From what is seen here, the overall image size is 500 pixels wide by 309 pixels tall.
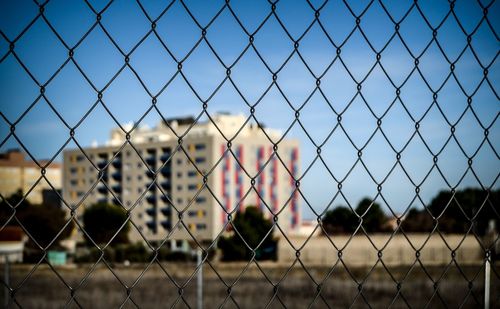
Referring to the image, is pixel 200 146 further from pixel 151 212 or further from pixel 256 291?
pixel 256 291

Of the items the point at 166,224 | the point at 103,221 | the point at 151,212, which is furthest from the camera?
the point at 151,212

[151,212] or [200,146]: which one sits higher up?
[200,146]

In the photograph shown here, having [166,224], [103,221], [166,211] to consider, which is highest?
[103,221]

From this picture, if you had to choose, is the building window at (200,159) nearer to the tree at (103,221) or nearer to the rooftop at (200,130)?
the rooftop at (200,130)

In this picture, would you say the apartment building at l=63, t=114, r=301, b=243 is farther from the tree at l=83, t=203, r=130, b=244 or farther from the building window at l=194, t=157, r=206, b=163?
the tree at l=83, t=203, r=130, b=244

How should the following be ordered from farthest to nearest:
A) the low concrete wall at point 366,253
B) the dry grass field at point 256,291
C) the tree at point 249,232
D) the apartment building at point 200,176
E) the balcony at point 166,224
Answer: the balcony at point 166,224 < the apartment building at point 200,176 < the low concrete wall at point 366,253 < the tree at point 249,232 < the dry grass field at point 256,291

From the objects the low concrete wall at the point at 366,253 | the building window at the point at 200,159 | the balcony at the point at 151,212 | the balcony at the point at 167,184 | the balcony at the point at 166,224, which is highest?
the building window at the point at 200,159

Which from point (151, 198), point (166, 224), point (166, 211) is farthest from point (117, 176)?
point (166, 224)

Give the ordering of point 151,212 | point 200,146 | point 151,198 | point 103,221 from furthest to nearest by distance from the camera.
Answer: point 151,212 → point 151,198 → point 200,146 → point 103,221

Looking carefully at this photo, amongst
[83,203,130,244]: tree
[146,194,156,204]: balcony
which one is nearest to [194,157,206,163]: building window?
[146,194,156,204]: balcony

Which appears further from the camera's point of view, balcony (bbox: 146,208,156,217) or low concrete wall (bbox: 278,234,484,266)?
balcony (bbox: 146,208,156,217)

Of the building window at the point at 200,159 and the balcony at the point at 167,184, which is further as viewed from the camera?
the balcony at the point at 167,184

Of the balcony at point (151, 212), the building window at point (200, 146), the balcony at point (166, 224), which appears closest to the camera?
the building window at point (200, 146)

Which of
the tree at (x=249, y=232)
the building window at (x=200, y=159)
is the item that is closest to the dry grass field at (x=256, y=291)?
the tree at (x=249, y=232)
